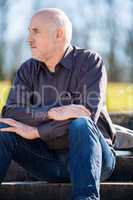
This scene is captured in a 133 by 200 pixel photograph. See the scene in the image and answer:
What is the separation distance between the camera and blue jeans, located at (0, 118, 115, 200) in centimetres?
312

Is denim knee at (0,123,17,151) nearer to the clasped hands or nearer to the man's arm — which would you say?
the clasped hands

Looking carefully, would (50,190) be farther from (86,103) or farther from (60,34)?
(60,34)

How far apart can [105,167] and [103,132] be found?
25 cm

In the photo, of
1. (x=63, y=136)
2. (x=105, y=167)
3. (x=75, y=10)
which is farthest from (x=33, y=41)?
(x=75, y=10)

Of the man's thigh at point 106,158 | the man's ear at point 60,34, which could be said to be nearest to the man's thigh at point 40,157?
the man's thigh at point 106,158

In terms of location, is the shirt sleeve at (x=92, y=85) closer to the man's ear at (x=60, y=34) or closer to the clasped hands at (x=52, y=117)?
the clasped hands at (x=52, y=117)

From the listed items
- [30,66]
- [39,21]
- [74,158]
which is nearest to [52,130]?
[74,158]

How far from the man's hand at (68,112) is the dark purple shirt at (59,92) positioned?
3 centimetres

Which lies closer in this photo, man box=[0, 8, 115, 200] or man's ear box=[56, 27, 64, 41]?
man box=[0, 8, 115, 200]

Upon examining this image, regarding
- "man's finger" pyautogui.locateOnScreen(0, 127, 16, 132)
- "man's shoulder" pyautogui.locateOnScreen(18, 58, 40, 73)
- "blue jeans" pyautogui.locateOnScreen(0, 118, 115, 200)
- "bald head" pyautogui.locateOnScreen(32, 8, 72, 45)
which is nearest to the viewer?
"blue jeans" pyautogui.locateOnScreen(0, 118, 115, 200)

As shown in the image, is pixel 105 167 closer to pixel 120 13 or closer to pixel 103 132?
pixel 103 132

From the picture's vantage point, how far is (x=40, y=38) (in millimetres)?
3510

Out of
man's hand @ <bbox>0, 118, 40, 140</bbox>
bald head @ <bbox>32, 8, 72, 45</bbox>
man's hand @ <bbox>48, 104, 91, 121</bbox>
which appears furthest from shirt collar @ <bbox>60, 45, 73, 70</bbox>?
man's hand @ <bbox>0, 118, 40, 140</bbox>

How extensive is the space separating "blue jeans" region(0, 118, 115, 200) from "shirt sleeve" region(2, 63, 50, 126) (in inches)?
4.5
